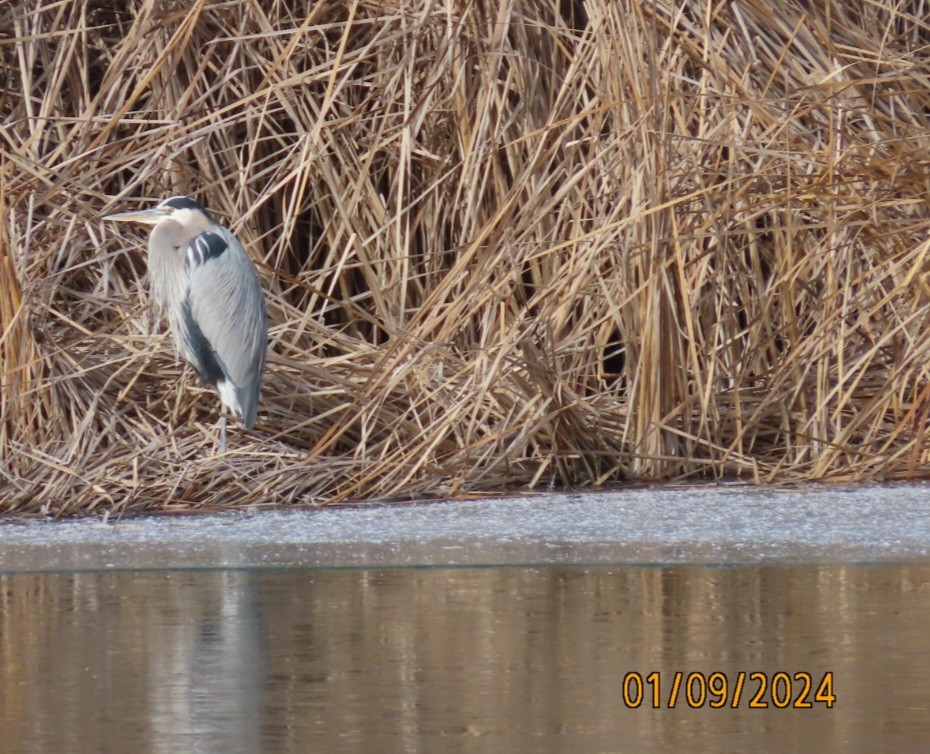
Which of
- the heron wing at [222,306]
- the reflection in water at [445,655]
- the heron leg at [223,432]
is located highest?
the heron wing at [222,306]

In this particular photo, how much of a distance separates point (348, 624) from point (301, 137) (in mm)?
3281

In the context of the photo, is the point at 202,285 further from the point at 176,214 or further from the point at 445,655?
the point at 445,655

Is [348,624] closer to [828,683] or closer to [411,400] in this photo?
[828,683]

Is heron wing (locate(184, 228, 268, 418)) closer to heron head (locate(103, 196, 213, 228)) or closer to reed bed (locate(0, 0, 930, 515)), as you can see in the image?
heron head (locate(103, 196, 213, 228))

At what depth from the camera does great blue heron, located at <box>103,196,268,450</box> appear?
6262 millimetres

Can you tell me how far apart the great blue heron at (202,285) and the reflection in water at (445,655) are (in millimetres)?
1907

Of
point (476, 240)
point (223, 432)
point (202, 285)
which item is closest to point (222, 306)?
point (202, 285)

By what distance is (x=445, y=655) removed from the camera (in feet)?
11.4

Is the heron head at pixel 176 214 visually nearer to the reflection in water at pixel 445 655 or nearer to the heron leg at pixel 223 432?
the heron leg at pixel 223 432

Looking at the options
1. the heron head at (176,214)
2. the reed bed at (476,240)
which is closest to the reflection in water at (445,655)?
the reed bed at (476,240)

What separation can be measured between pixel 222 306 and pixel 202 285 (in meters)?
0.10

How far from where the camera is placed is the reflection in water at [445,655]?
2895mm

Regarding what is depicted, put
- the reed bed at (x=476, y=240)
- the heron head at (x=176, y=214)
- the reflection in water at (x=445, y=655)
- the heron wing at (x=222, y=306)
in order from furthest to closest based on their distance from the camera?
1. the heron head at (x=176, y=214)
2. the heron wing at (x=222, y=306)
3. the reed bed at (x=476, y=240)
4. the reflection in water at (x=445, y=655)

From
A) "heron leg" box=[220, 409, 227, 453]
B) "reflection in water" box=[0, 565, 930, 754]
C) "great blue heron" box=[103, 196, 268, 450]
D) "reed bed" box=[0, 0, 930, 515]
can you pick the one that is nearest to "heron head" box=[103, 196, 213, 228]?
"great blue heron" box=[103, 196, 268, 450]
